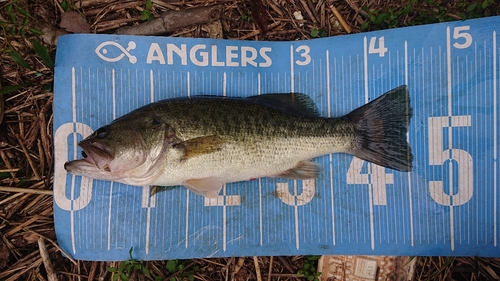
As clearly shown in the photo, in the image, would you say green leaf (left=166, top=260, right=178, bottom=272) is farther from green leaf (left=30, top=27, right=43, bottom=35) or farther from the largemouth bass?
green leaf (left=30, top=27, right=43, bottom=35)

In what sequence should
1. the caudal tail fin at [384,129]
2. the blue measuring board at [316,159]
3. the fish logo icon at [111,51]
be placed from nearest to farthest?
the caudal tail fin at [384,129] → the blue measuring board at [316,159] → the fish logo icon at [111,51]

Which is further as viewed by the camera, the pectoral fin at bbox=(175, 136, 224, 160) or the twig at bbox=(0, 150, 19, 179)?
the twig at bbox=(0, 150, 19, 179)

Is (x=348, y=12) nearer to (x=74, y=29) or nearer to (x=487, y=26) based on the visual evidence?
(x=487, y=26)

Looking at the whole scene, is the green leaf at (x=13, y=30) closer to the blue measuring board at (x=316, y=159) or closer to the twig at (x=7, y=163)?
the blue measuring board at (x=316, y=159)

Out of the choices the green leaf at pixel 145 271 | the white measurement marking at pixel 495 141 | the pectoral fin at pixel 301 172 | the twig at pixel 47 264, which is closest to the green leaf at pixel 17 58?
the twig at pixel 47 264

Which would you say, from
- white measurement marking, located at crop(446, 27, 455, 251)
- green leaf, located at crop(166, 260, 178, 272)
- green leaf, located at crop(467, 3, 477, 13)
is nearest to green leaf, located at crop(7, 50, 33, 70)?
green leaf, located at crop(166, 260, 178, 272)
